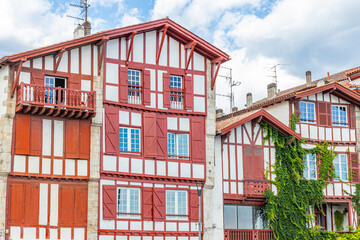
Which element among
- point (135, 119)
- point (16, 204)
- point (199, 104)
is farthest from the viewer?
point (199, 104)

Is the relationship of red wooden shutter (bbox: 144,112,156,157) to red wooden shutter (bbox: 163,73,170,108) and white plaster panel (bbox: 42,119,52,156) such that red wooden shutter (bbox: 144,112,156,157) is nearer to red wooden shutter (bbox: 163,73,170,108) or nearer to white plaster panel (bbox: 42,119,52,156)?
red wooden shutter (bbox: 163,73,170,108)

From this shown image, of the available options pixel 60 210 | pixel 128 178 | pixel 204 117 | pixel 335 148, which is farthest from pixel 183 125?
pixel 335 148

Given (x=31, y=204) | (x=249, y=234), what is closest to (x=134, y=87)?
(x=31, y=204)

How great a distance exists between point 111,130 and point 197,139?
4.77 meters

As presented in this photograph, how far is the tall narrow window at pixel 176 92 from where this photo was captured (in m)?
34.8

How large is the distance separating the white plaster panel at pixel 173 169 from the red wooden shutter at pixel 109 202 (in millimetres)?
3207

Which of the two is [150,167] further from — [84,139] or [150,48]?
[150,48]

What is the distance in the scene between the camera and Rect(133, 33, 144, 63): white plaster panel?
3397 cm

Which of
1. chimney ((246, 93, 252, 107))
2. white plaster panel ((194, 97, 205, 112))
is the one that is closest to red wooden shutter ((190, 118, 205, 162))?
white plaster panel ((194, 97, 205, 112))

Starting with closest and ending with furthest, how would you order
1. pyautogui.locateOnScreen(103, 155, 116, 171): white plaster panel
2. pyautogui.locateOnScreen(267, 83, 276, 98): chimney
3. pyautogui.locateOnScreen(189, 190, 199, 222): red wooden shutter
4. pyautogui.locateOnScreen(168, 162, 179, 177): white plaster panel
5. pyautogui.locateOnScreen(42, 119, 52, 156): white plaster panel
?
pyautogui.locateOnScreen(42, 119, 52, 156): white plaster panel
pyautogui.locateOnScreen(103, 155, 116, 171): white plaster panel
pyautogui.locateOnScreen(168, 162, 179, 177): white plaster panel
pyautogui.locateOnScreen(189, 190, 199, 222): red wooden shutter
pyautogui.locateOnScreen(267, 83, 276, 98): chimney

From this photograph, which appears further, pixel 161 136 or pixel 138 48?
pixel 138 48

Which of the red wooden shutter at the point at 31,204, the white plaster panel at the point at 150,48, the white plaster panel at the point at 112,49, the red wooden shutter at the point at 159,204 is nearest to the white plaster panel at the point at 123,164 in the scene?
the red wooden shutter at the point at 159,204

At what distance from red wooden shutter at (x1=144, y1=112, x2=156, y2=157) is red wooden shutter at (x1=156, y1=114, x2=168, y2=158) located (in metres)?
0.28

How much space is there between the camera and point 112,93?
3281 cm
